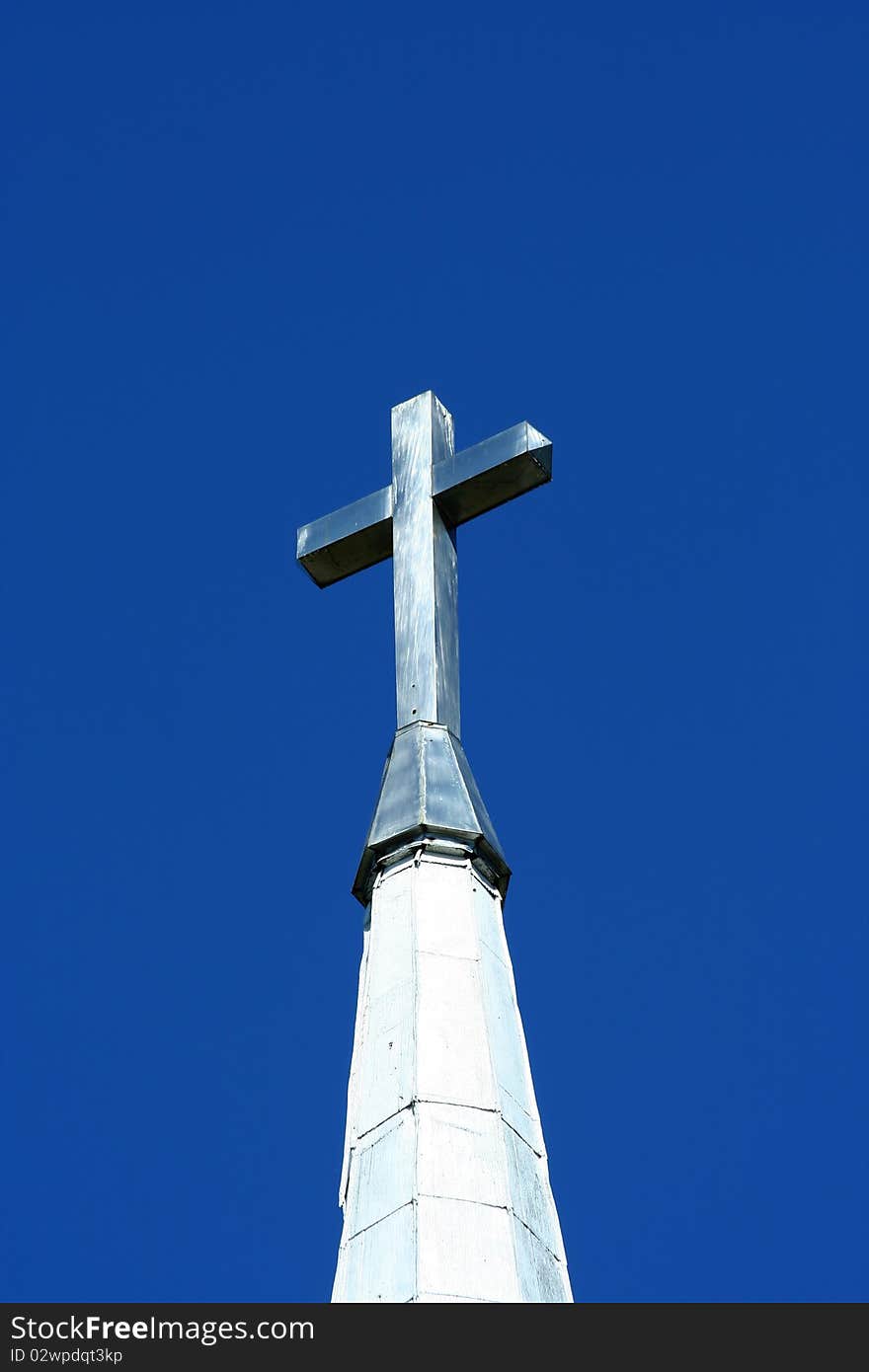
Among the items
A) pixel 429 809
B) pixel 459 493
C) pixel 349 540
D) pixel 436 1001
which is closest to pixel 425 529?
pixel 459 493

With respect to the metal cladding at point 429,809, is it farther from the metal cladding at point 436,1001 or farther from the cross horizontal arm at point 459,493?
the cross horizontal arm at point 459,493

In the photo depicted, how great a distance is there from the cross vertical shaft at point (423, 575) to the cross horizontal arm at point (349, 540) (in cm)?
17

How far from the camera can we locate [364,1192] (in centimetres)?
1002

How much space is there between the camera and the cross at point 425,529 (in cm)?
1267

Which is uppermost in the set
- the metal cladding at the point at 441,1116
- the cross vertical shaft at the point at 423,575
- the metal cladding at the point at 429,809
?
the cross vertical shaft at the point at 423,575

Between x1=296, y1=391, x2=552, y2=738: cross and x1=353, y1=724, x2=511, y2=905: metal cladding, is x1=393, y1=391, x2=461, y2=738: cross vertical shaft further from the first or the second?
x1=353, y1=724, x2=511, y2=905: metal cladding

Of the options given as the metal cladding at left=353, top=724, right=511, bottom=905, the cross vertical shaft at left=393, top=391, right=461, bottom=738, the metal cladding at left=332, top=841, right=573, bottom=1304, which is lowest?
the metal cladding at left=332, top=841, right=573, bottom=1304

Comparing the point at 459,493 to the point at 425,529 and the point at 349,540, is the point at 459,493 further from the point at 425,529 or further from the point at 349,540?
the point at 349,540

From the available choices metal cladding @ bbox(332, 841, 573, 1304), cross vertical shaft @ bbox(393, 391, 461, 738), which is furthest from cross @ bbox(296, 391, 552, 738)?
metal cladding @ bbox(332, 841, 573, 1304)

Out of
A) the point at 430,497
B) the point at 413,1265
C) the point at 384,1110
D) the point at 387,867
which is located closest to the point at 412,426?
the point at 430,497

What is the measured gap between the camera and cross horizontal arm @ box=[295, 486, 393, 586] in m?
13.9

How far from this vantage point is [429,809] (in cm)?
1175

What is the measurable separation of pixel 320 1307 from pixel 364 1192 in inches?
36.8

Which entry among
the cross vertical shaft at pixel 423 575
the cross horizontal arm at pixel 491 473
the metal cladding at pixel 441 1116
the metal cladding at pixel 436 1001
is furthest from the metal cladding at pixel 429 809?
the cross horizontal arm at pixel 491 473
